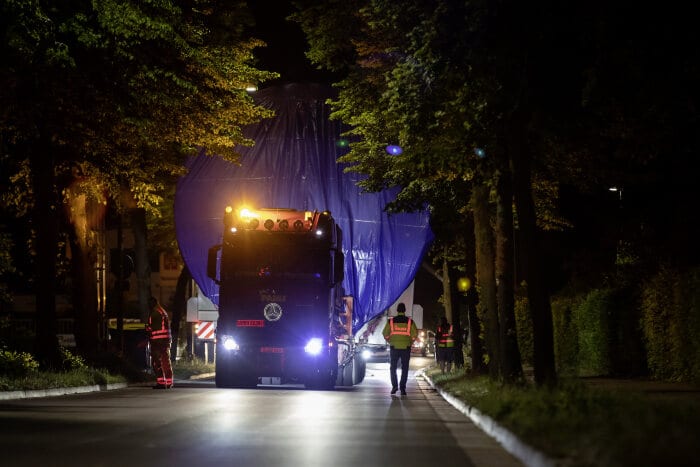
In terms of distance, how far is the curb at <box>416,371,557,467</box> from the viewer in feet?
35.1

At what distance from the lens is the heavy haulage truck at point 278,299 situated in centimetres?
2761

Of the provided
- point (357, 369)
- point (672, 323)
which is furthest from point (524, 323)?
point (672, 323)

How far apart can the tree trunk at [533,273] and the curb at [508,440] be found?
1393 millimetres

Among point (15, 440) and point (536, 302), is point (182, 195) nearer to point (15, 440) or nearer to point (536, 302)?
point (536, 302)

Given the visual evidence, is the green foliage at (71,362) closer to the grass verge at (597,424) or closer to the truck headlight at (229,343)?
the truck headlight at (229,343)

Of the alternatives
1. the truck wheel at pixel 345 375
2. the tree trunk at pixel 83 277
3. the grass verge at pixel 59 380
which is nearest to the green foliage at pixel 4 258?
the tree trunk at pixel 83 277

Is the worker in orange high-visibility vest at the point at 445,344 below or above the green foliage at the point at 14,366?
above

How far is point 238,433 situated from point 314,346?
1304cm

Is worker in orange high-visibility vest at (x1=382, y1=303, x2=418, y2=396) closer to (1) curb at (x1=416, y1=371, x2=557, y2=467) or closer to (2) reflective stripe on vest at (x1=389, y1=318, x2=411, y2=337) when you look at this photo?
(2) reflective stripe on vest at (x1=389, y1=318, x2=411, y2=337)

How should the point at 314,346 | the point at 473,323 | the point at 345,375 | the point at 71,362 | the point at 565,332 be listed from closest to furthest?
the point at 314,346, the point at 71,362, the point at 345,375, the point at 473,323, the point at 565,332

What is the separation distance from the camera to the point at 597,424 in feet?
38.2

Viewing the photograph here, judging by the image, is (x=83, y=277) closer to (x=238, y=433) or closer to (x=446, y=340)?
(x=446, y=340)

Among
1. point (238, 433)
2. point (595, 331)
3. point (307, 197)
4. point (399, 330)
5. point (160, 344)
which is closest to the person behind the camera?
point (238, 433)

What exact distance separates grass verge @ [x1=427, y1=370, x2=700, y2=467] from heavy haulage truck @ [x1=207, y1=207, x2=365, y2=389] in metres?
10.1
